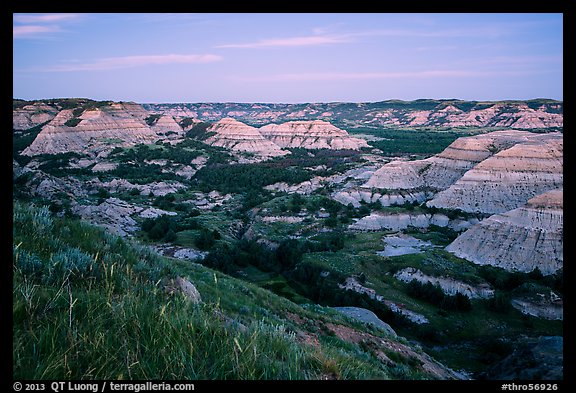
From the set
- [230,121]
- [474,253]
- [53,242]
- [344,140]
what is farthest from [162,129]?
[53,242]

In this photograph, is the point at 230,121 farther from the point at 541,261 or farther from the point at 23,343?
the point at 23,343

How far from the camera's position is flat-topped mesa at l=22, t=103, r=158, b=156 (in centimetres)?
8769

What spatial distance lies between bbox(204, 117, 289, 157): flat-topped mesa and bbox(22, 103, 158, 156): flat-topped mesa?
18.4 m

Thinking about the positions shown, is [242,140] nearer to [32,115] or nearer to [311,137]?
[311,137]

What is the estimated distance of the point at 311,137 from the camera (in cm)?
13188

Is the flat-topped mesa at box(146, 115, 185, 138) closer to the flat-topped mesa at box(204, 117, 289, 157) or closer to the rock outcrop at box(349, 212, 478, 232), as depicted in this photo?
the flat-topped mesa at box(204, 117, 289, 157)

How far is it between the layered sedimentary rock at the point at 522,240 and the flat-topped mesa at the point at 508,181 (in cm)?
1361

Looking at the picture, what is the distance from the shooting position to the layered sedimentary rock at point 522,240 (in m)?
33.6

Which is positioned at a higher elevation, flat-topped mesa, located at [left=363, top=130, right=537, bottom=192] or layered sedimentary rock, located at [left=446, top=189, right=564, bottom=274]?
flat-topped mesa, located at [left=363, top=130, right=537, bottom=192]

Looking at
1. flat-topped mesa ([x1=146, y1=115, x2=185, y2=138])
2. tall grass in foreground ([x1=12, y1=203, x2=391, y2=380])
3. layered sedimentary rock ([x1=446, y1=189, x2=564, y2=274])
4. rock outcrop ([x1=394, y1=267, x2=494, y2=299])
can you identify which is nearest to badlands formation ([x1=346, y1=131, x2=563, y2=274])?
layered sedimentary rock ([x1=446, y1=189, x2=564, y2=274])

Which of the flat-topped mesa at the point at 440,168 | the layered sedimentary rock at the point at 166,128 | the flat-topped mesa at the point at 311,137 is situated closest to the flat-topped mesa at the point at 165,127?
the layered sedimentary rock at the point at 166,128

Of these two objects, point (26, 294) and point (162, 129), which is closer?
point (26, 294)
